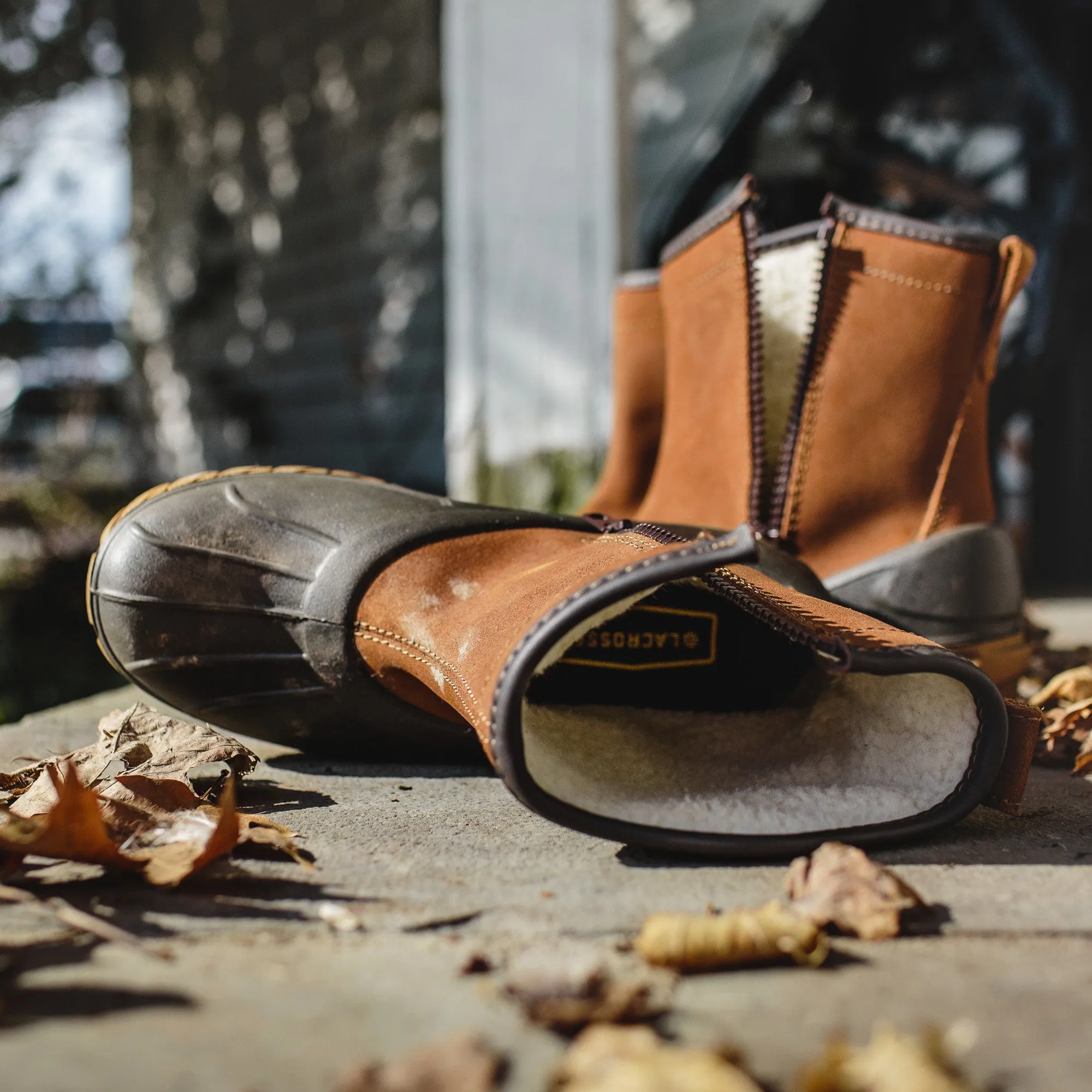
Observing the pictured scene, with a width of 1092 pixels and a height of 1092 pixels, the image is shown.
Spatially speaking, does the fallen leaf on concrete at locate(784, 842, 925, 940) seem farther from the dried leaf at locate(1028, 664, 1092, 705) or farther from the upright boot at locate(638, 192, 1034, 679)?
the dried leaf at locate(1028, 664, 1092, 705)

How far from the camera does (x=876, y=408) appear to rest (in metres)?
1.46

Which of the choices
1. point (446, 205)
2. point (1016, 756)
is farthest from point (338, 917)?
point (446, 205)

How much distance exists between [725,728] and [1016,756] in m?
0.29

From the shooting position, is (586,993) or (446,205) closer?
(586,993)

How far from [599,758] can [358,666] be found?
33 centimetres

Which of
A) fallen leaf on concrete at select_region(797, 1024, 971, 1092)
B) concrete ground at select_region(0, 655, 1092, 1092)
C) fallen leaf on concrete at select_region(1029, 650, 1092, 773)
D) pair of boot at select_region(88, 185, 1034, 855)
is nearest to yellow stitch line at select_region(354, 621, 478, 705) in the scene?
pair of boot at select_region(88, 185, 1034, 855)

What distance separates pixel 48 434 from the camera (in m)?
8.52

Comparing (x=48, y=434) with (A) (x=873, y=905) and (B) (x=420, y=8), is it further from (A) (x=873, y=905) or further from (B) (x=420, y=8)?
(A) (x=873, y=905)

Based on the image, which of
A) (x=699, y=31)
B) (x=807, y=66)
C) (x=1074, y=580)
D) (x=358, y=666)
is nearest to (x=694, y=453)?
(x=358, y=666)

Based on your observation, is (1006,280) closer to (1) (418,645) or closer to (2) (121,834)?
(1) (418,645)

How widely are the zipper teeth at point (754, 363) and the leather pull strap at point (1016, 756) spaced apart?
0.56 metres

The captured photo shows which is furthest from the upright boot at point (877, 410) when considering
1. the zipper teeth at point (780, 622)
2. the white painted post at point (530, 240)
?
the white painted post at point (530, 240)

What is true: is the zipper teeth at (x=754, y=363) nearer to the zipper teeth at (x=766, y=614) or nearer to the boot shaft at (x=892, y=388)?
the boot shaft at (x=892, y=388)

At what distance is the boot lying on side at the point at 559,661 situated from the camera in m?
0.92
